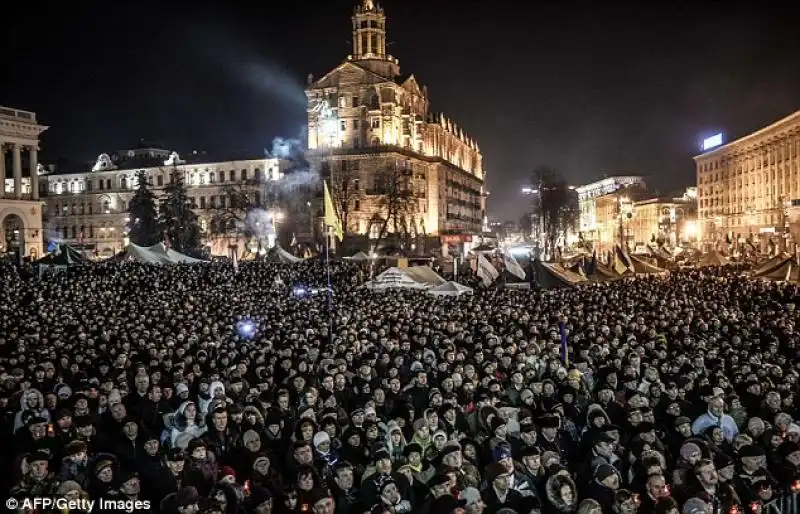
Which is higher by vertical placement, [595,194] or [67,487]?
[595,194]

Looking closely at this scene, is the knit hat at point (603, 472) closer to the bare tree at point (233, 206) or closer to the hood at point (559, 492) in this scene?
the hood at point (559, 492)

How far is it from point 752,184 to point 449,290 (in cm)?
7295

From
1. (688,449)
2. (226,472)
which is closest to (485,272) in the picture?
(688,449)

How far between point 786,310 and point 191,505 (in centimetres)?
1804

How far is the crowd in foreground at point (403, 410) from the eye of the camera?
6.89m

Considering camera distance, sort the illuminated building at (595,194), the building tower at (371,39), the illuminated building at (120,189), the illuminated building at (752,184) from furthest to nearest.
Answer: the illuminated building at (595,194) < the illuminated building at (120,189) < the building tower at (371,39) < the illuminated building at (752,184)

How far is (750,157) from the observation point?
89562mm

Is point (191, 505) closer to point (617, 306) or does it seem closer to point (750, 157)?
point (617, 306)

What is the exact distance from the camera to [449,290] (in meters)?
28.0

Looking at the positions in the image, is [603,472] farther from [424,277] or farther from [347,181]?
[347,181]

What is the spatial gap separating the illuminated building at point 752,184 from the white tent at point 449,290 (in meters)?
48.9

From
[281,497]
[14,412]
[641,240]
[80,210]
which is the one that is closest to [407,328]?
[14,412]

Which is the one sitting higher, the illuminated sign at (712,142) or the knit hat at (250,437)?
the illuminated sign at (712,142)

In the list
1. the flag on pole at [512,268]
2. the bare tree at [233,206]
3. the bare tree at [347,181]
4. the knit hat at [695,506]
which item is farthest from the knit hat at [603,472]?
the bare tree at [233,206]
